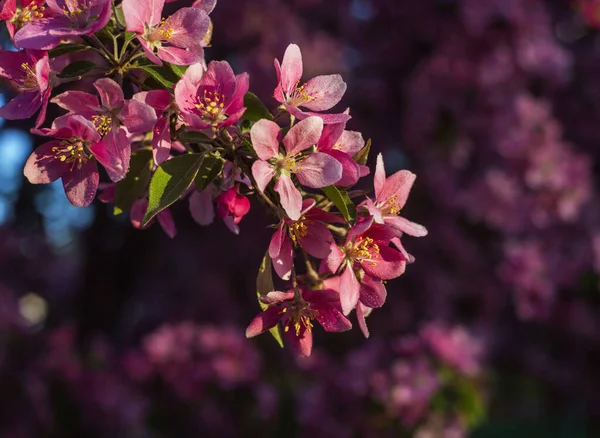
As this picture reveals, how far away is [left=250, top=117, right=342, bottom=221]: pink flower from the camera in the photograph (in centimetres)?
92

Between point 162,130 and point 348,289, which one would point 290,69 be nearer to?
point 162,130

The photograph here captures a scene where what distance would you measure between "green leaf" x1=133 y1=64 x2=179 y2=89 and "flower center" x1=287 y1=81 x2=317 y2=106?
0.16 metres

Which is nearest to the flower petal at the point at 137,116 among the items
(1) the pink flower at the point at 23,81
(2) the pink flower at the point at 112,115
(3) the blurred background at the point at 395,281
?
(2) the pink flower at the point at 112,115

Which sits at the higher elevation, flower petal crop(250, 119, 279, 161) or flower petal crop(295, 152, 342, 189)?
flower petal crop(250, 119, 279, 161)

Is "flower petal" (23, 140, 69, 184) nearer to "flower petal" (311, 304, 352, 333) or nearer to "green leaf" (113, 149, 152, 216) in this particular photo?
"green leaf" (113, 149, 152, 216)

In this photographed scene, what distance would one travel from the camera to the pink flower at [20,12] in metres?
0.99

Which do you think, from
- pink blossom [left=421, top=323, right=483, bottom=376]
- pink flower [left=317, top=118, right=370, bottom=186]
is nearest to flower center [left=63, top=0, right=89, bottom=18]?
pink flower [left=317, top=118, right=370, bottom=186]

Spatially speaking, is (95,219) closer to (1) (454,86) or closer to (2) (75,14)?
(1) (454,86)

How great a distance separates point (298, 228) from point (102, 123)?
28 centimetres

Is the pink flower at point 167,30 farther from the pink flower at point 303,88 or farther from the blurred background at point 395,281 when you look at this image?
the blurred background at point 395,281

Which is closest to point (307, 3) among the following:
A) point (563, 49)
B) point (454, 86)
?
point (454, 86)

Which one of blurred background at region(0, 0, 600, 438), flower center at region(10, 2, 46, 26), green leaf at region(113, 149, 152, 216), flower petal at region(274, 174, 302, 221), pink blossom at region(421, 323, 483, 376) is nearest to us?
flower petal at region(274, 174, 302, 221)

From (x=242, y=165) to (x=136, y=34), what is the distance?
0.21 metres

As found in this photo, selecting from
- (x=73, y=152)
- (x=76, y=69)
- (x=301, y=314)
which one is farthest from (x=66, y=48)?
(x=301, y=314)
